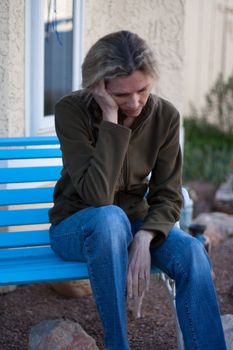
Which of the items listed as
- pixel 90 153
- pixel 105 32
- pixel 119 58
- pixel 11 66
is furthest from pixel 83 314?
pixel 105 32

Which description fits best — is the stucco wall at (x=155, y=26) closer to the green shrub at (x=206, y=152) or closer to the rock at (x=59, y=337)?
the green shrub at (x=206, y=152)

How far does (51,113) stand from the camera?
13.8ft

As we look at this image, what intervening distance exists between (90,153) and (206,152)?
4.27 meters

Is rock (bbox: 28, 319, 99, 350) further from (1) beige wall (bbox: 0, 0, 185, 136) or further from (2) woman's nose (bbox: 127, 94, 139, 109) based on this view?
(1) beige wall (bbox: 0, 0, 185, 136)

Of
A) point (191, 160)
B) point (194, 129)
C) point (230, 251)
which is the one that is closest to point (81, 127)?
point (230, 251)

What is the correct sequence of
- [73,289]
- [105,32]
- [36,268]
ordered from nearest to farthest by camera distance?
[36,268], [73,289], [105,32]

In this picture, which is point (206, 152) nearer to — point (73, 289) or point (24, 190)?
point (73, 289)

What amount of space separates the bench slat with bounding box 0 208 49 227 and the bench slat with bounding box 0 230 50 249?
0.07 m

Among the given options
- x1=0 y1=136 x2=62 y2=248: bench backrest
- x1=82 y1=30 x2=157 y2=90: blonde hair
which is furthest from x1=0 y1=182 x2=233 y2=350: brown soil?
x1=82 y1=30 x2=157 y2=90: blonde hair

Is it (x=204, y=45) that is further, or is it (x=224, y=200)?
(x=204, y=45)

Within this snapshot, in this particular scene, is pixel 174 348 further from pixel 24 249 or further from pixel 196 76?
pixel 196 76

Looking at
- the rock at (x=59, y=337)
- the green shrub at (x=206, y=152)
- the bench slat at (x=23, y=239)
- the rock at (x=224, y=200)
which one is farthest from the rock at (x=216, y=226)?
the rock at (x=59, y=337)

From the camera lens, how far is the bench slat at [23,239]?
3.26 m

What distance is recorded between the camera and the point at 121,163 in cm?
278
